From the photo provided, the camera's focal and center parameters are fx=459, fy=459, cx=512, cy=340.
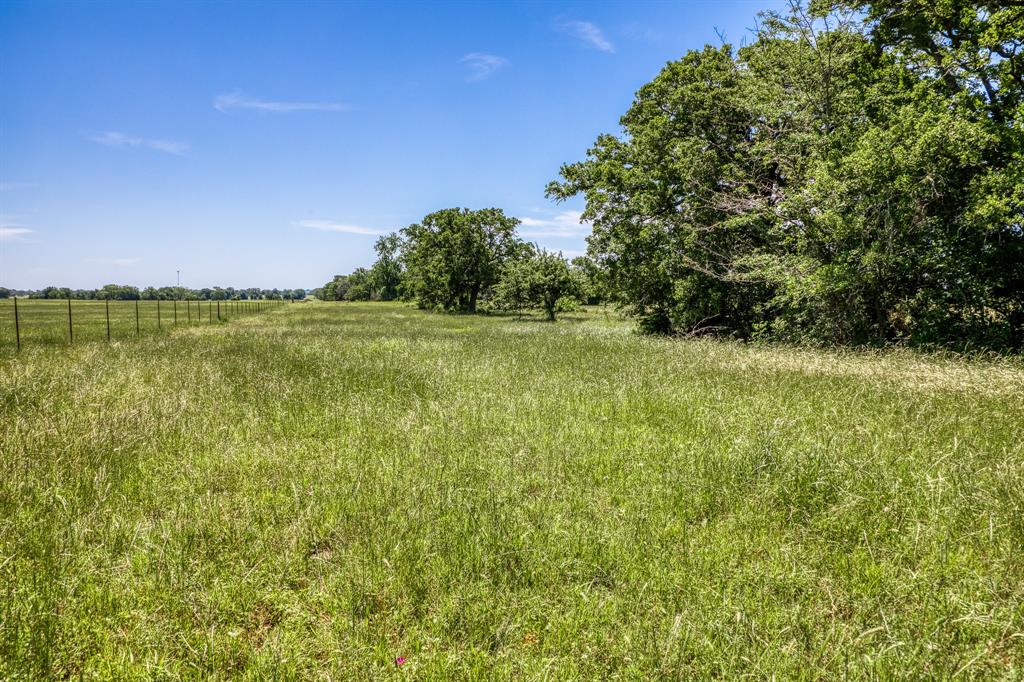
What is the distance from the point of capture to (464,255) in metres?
57.5

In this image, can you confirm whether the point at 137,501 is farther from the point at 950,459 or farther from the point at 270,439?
the point at 950,459

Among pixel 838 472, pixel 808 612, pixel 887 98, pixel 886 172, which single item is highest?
pixel 887 98

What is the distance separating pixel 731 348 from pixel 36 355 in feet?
68.7

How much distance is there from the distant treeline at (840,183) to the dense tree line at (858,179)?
6 centimetres

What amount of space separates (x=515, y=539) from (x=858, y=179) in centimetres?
1503

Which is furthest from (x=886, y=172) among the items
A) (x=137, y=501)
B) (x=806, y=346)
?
(x=137, y=501)

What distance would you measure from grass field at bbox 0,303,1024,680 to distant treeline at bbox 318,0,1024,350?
24.3ft

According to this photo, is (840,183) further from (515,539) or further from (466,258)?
(466,258)

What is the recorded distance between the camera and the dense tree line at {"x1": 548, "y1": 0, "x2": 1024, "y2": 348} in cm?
1243

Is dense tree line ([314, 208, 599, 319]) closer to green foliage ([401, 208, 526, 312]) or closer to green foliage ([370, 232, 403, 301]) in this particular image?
green foliage ([401, 208, 526, 312])

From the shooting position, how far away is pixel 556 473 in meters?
5.15

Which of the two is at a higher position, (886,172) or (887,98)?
(887,98)

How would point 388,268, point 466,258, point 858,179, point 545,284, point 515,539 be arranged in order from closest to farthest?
point 515,539
point 858,179
point 545,284
point 466,258
point 388,268

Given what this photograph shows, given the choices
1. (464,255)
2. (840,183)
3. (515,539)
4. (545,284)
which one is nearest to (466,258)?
(464,255)
